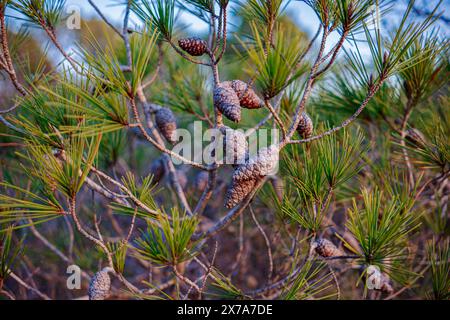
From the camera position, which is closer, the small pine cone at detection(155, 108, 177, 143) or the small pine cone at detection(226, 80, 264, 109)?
the small pine cone at detection(226, 80, 264, 109)

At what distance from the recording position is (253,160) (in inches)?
18.7

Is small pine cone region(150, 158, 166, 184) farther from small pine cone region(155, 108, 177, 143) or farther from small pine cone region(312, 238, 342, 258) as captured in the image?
small pine cone region(312, 238, 342, 258)

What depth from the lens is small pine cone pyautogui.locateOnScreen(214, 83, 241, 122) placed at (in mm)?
482

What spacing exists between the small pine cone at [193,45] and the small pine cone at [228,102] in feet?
0.27

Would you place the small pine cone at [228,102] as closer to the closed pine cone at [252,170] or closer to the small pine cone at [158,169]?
the closed pine cone at [252,170]

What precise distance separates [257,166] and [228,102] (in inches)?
3.7

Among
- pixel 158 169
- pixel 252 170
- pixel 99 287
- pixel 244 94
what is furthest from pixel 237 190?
pixel 158 169

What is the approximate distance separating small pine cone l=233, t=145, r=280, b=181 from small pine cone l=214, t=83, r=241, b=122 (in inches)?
2.3

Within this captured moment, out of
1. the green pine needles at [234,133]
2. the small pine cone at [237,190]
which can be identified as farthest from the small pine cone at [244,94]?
the small pine cone at [237,190]

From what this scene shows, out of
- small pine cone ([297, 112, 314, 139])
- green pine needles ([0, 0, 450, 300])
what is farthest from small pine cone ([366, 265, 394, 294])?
small pine cone ([297, 112, 314, 139])

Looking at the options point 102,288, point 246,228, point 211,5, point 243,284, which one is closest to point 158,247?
point 102,288

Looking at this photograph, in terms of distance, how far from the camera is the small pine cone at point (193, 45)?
0.54 m

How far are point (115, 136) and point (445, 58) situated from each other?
0.73m
